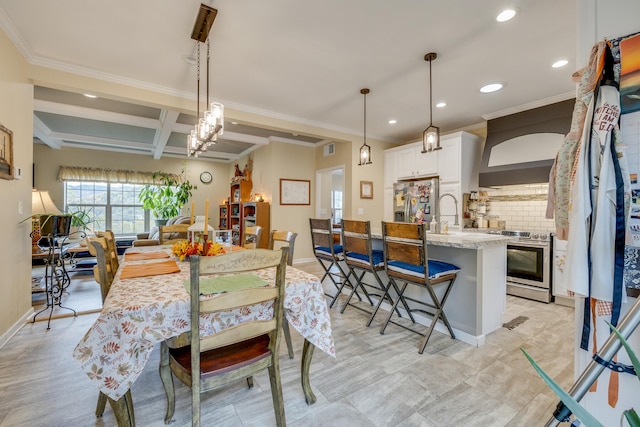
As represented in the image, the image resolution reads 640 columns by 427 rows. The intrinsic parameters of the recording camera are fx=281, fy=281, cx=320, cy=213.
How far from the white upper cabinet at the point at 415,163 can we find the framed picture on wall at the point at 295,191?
1.96 meters

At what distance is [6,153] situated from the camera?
91.2 inches

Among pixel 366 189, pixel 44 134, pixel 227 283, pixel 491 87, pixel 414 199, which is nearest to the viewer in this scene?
pixel 227 283

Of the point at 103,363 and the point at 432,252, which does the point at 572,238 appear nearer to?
the point at 432,252

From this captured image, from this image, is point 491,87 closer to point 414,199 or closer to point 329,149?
point 414,199

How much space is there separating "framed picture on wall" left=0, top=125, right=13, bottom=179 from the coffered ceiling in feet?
2.68

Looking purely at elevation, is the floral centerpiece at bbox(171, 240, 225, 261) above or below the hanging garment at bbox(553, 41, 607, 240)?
below

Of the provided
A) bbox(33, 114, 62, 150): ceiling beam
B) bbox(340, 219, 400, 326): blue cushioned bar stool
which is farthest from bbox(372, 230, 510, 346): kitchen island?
bbox(33, 114, 62, 150): ceiling beam

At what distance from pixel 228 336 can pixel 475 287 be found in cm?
202

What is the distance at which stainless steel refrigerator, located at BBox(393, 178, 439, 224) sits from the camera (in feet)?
14.8

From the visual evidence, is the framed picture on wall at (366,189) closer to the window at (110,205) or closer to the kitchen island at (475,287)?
the kitchen island at (475,287)

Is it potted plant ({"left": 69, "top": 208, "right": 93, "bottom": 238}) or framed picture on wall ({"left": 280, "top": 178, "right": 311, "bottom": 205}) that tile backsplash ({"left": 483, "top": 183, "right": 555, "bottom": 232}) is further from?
potted plant ({"left": 69, "top": 208, "right": 93, "bottom": 238})

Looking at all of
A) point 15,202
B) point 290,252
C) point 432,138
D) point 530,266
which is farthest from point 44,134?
point 530,266

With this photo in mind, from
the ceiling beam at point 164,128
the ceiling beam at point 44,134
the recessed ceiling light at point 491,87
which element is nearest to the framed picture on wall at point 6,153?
the ceiling beam at point 164,128

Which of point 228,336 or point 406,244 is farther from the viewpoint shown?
point 406,244
